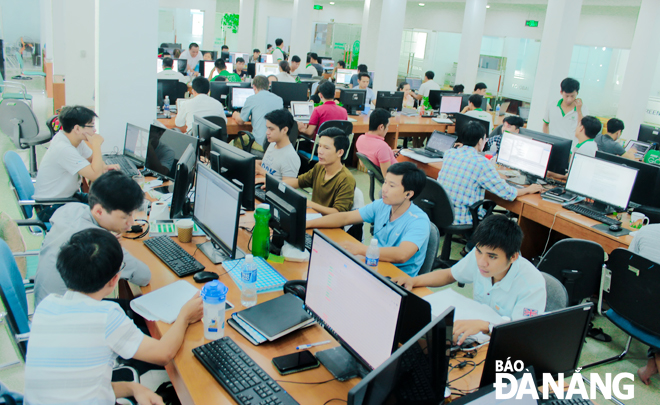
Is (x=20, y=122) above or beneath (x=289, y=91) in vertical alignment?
beneath

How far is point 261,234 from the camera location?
8.73 ft

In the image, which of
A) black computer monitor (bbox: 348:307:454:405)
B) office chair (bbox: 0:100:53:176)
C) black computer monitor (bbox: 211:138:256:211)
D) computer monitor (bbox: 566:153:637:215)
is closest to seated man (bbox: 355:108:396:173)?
computer monitor (bbox: 566:153:637:215)

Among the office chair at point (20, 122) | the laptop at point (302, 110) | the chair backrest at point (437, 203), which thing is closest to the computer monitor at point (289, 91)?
the laptop at point (302, 110)

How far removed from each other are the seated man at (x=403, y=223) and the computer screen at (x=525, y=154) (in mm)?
2354

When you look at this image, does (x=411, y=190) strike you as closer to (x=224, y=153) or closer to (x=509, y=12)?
(x=224, y=153)

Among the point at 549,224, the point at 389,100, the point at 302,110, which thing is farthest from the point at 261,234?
the point at 389,100

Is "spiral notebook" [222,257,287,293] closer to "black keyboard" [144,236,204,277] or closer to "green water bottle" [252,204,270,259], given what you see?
"green water bottle" [252,204,270,259]

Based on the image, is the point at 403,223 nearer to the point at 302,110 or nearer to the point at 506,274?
the point at 506,274

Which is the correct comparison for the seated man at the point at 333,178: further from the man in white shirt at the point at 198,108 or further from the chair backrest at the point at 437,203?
the man in white shirt at the point at 198,108

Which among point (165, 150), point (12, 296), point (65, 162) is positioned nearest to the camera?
point (12, 296)

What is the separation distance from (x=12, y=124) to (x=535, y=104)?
6948mm

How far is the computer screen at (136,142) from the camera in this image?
13.6 ft

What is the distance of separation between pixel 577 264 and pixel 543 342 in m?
1.67

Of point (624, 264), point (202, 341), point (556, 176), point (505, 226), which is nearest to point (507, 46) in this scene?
point (556, 176)
